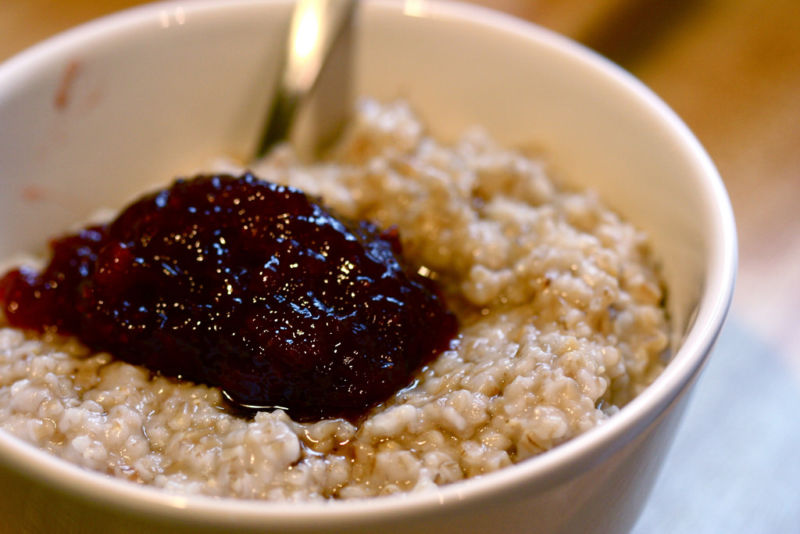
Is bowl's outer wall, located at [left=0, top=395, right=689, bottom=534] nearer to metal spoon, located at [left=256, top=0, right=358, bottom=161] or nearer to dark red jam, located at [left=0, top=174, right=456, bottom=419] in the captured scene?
dark red jam, located at [left=0, top=174, right=456, bottom=419]


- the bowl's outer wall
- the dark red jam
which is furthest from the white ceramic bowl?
the dark red jam

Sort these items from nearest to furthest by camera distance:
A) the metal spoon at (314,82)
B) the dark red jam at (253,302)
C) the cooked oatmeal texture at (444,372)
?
1. the cooked oatmeal texture at (444,372)
2. the dark red jam at (253,302)
3. the metal spoon at (314,82)

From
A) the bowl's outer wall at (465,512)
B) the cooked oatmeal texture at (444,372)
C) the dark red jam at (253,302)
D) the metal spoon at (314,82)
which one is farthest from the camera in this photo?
the metal spoon at (314,82)

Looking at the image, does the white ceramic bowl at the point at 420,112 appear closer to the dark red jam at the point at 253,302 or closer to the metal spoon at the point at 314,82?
the metal spoon at the point at 314,82

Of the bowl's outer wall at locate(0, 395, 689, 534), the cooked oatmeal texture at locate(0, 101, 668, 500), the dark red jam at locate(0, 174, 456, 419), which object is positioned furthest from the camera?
the dark red jam at locate(0, 174, 456, 419)

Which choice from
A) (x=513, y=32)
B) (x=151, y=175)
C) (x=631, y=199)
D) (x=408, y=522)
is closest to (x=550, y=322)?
(x=631, y=199)

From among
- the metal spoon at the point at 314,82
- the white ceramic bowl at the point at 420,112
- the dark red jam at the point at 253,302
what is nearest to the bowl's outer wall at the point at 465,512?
the white ceramic bowl at the point at 420,112

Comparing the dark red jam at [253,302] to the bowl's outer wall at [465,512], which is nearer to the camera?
the bowl's outer wall at [465,512]
